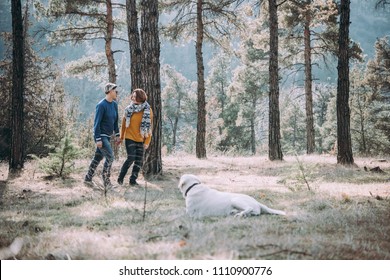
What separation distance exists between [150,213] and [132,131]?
277 cm

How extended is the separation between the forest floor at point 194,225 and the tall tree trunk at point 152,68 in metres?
1.48

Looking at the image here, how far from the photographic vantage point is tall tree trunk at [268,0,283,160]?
11.3 m

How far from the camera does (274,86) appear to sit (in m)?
11.5

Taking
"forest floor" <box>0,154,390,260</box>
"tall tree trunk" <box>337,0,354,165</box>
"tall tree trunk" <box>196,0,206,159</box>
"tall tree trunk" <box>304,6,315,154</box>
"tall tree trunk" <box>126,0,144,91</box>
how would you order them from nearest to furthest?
"forest floor" <box>0,154,390,260</box>
"tall tree trunk" <box>126,0,144,91</box>
"tall tree trunk" <box>337,0,354,165</box>
"tall tree trunk" <box>196,0,206,159</box>
"tall tree trunk" <box>304,6,315,154</box>

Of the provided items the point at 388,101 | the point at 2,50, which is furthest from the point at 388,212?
the point at 388,101

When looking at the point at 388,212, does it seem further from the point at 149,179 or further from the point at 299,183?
the point at 149,179

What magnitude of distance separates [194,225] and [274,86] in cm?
895

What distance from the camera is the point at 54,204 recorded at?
17.4 feet

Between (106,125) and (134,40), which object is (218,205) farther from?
(134,40)

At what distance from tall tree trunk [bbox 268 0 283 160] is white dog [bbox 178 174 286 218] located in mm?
7595

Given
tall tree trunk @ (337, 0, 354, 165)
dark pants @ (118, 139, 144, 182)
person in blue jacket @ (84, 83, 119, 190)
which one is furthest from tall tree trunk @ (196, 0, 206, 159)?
person in blue jacket @ (84, 83, 119, 190)

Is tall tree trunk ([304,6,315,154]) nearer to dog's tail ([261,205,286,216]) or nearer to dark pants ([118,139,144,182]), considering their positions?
dark pants ([118,139,144,182])

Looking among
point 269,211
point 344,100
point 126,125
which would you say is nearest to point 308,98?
point 344,100

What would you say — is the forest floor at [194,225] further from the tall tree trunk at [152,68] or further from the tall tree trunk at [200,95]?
the tall tree trunk at [200,95]
